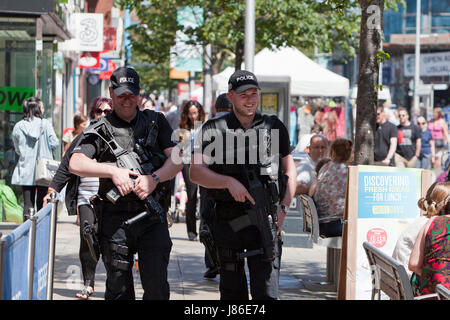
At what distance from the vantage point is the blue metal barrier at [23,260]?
3.31 m

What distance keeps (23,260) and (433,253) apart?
2.67 metres

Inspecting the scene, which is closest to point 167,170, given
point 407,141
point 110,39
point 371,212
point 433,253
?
point 433,253

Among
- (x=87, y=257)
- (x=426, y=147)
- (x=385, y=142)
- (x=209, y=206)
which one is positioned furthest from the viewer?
(x=426, y=147)

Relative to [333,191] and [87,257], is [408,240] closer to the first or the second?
[333,191]

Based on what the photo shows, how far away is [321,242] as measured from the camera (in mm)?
8414

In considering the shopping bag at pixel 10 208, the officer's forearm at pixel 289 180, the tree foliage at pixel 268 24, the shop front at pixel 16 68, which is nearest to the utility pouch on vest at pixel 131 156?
the officer's forearm at pixel 289 180

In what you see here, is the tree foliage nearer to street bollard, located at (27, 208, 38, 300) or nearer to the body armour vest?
the body armour vest

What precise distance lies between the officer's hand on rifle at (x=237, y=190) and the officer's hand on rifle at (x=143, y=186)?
0.48 metres

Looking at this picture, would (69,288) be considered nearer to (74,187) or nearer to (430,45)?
(74,187)

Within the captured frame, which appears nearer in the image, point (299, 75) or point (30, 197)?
point (30, 197)

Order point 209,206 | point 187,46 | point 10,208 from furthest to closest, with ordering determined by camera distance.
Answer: point 187,46 → point 10,208 → point 209,206

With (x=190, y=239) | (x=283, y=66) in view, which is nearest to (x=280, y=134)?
(x=190, y=239)

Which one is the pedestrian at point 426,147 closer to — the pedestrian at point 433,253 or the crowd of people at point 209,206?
the crowd of people at point 209,206

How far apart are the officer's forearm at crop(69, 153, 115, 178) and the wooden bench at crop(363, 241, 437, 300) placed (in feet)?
5.32
